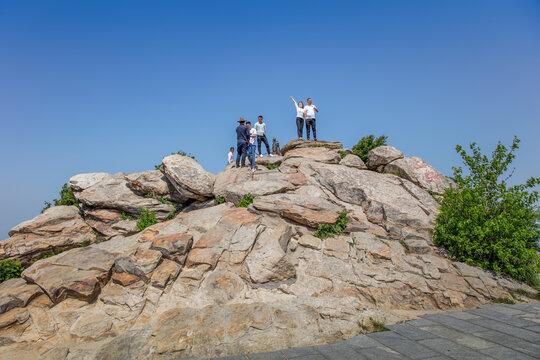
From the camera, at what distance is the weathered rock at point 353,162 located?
51.9 ft

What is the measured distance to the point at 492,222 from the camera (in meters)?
9.57

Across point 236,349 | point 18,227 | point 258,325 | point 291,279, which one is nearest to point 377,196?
point 291,279

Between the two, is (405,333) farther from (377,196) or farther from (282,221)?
(377,196)

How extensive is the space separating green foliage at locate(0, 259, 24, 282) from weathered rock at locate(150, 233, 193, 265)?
4.80 m

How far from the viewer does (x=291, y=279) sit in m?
8.97

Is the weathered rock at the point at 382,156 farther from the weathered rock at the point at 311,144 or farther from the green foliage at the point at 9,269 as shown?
the green foliage at the point at 9,269

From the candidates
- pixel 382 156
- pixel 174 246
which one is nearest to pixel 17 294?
pixel 174 246

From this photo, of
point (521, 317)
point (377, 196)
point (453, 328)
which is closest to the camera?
point (453, 328)

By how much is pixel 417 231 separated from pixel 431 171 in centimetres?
479

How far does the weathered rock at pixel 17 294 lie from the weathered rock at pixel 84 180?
5919mm

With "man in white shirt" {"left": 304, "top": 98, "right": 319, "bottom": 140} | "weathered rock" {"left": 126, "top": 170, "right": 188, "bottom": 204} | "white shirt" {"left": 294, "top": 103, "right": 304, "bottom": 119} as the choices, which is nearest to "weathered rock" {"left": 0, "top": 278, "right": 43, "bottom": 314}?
"weathered rock" {"left": 126, "top": 170, "right": 188, "bottom": 204}

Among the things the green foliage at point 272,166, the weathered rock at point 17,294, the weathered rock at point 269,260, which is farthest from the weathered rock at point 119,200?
the weathered rock at point 269,260

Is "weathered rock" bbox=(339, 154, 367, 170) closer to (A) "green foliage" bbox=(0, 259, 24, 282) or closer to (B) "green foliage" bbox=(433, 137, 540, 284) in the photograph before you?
(B) "green foliage" bbox=(433, 137, 540, 284)

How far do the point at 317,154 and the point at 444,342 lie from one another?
1113 cm
